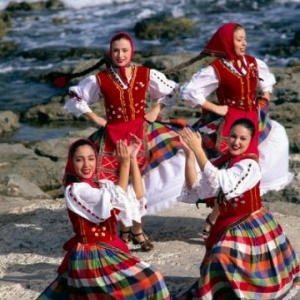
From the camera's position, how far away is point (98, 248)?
18.6ft

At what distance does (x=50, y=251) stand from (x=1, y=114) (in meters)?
6.41

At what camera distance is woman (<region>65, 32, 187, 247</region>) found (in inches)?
287

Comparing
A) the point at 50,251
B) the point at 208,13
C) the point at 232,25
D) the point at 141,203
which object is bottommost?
the point at 208,13

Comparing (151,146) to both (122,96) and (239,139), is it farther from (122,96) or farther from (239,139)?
(239,139)

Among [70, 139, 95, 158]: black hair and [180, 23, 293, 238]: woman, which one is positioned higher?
[70, 139, 95, 158]: black hair

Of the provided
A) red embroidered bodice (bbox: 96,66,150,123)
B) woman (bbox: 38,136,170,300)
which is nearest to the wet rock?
red embroidered bodice (bbox: 96,66,150,123)

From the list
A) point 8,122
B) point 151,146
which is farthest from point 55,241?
point 8,122

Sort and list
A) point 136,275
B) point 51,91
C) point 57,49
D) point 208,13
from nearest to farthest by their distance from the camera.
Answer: point 136,275, point 51,91, point 57,49, point 208,13

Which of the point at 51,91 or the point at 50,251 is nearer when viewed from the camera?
the point at 50,251

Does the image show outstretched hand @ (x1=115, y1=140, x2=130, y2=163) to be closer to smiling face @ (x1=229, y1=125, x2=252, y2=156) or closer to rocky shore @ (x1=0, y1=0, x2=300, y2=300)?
smiling face @ (x1=229, y1=125, x2=252, y2=156)

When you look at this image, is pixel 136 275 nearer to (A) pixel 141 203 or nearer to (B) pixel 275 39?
(A) pixel 141 203

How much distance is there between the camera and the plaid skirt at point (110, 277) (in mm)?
5598

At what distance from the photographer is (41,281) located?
22.4ft

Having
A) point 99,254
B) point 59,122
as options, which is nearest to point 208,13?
point 59,122
